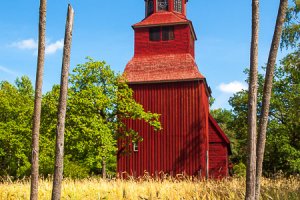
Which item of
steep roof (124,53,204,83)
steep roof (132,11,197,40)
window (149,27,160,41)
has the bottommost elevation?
steep roof (124,53,204,83)

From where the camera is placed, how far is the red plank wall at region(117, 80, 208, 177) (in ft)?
104

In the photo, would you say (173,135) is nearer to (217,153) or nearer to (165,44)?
(217,153)

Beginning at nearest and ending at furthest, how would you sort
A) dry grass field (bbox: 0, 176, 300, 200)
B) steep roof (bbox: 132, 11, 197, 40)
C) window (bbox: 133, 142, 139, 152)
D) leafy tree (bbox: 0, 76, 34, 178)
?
dry grass field (bbox: 0, 176, 300, 200) → window (bbox: 133, 142, 139, 152) → steep roof (bbox: 132, 11, 197, 40) → leafy tree (bbox: 0, 76, 34, 178)

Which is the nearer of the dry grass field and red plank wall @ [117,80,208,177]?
the dry grass field

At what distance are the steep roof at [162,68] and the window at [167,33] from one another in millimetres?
1588

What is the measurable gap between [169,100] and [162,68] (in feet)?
8.26

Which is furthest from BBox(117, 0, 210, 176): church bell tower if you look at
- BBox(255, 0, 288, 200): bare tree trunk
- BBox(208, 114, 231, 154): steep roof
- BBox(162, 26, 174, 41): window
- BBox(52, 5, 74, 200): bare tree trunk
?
BBox(52, 5, 74, 200): bare tree trunk

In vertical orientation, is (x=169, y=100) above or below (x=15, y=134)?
above

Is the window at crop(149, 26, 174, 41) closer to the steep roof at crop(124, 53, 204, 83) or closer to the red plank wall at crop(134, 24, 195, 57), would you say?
the red plank wall at crop(134, 24, 195, 57)

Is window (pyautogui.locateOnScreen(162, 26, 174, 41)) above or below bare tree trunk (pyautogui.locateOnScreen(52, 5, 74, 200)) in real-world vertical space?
above

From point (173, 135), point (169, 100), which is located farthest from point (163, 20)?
point (173, 135)

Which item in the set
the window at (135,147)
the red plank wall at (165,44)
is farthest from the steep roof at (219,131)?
the window at (135,147)

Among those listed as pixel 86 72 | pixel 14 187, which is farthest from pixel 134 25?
pixel 14 187

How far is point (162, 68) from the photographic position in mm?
33156
